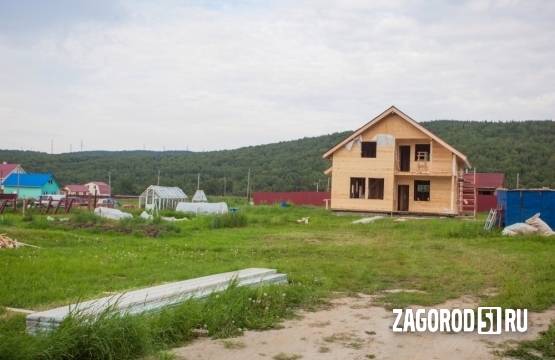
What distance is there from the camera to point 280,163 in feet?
262

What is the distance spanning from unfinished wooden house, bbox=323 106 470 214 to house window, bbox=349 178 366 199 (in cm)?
6

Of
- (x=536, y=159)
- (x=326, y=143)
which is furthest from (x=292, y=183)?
(x=536, y=159)

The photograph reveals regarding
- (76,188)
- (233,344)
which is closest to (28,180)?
(76,188)

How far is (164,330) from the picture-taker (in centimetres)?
636

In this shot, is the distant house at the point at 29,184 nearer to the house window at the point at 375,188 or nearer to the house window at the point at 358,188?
the house window at the point at 358,188

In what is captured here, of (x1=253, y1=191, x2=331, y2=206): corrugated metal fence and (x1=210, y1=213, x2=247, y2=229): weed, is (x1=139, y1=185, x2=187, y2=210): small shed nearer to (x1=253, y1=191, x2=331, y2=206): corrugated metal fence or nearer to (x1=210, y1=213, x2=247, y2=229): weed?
(x1=253, y1=191, x2=331, y2=206): corrugated metal fence

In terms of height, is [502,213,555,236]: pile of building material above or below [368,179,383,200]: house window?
below

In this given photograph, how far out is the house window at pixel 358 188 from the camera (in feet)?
116

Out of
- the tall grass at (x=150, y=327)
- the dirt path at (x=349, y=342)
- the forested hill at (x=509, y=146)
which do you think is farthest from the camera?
the forested hill at (x=509, y=146)

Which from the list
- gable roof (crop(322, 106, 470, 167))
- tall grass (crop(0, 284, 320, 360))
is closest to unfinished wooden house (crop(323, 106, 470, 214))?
gable roof (crop(322, 106, 470, 167))

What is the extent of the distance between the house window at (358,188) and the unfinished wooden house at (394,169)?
0.06 meters

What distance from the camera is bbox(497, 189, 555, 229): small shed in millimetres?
20812

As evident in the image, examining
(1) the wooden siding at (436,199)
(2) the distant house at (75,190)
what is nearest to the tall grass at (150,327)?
(1) the wooden siding at (436,199)

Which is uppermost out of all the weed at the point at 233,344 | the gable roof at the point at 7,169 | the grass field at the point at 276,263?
the gable roof at the point at 7,169
